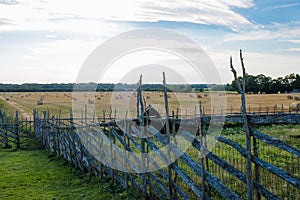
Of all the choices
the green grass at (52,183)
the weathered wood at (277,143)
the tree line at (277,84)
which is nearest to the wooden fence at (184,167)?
the weathered wood at (277,143)

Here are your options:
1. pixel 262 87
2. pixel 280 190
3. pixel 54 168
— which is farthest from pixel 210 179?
pixel 262 87

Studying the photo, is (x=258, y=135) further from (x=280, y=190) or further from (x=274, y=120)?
(x=280, y=190)

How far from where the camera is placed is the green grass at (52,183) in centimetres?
825

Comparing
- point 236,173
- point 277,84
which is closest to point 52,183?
point 236,173

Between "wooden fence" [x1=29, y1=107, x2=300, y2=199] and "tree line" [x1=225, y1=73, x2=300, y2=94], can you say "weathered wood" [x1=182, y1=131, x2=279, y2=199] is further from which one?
"tree line" [x1=225, y1=73, x2=300, y2=94]

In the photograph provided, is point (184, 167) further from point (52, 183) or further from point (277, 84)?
point (277, 84)

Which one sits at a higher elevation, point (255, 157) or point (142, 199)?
point (255, 157)

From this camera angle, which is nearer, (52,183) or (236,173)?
(236,173)

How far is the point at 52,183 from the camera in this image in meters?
9.60

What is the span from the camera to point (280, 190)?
703 centimetres

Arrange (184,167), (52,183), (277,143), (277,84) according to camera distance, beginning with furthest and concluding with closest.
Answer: (277,84) → (52,183) → (184,167) → (277,143)

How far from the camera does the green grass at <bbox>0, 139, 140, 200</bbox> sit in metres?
8.25

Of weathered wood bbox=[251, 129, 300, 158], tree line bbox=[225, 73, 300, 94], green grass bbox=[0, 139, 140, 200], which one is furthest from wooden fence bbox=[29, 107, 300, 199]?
tree line bbox=[225, 73, 300, 94]

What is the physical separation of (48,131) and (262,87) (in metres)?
56.2
